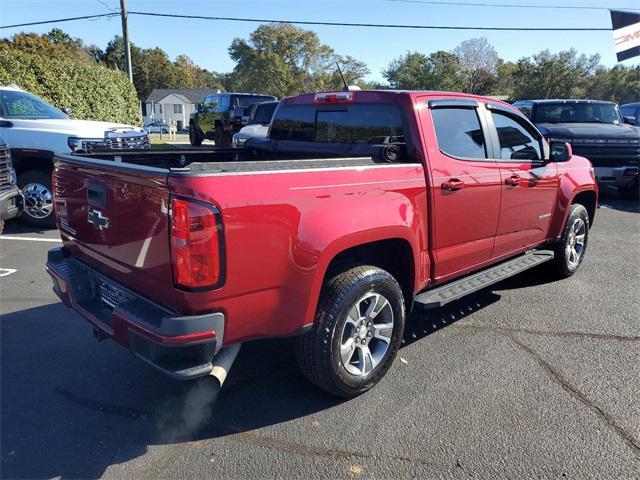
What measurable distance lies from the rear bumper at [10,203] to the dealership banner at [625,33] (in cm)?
2171

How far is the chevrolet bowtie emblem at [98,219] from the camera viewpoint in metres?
2.92

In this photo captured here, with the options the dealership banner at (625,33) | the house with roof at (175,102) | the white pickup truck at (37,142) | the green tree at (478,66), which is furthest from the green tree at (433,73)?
the white pickup truck at (37,142)

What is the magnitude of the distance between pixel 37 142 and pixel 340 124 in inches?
215

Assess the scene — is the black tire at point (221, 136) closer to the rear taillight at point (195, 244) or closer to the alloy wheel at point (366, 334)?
the alloy wheel at point (366, 334)

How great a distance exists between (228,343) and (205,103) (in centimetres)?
1798

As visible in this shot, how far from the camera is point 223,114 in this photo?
57.9ft

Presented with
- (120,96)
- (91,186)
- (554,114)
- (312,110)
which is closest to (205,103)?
(120,96)

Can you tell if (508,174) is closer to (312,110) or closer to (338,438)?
(312,110)

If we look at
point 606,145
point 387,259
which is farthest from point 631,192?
point 387,259

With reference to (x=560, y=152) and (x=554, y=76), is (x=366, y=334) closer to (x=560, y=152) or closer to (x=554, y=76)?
(x=560, y=152)

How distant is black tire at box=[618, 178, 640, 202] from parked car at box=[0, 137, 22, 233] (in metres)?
11.3

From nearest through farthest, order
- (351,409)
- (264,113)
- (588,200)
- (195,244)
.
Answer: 1. (195,244)
2. (351,409)
3. (588,200)
4. (264,113)

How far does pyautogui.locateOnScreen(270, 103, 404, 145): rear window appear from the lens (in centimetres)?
368

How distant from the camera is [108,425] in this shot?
9.54 feet
